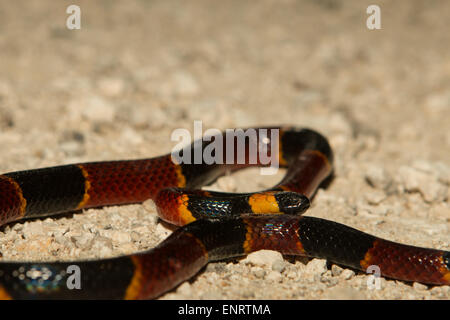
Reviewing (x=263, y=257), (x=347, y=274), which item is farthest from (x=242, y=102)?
(x=347, y=274)

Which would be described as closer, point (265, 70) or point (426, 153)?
point (426, 153)

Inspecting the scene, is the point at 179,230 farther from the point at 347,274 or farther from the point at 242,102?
the point at 242,102

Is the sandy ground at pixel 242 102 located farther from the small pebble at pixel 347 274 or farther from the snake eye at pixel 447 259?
the snake eye at pixel 447 259

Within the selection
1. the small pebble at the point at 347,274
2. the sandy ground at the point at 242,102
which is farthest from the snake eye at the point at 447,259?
the small pebble at the point at 347,274

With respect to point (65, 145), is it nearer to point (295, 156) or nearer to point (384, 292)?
point (295, 156)

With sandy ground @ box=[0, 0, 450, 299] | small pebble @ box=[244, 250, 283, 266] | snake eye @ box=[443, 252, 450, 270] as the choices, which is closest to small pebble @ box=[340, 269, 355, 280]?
sandy ground @ box=[0, 0, 450, 299]

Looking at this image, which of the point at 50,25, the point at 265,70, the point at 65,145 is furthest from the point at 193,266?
the point at 50,25

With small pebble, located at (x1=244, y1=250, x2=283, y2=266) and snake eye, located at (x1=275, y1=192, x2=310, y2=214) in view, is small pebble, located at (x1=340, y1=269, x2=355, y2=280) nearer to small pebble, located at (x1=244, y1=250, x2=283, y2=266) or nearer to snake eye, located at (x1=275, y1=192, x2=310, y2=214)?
small pebble, located at (x1=244, y1=250, x2=283, y2=266)
